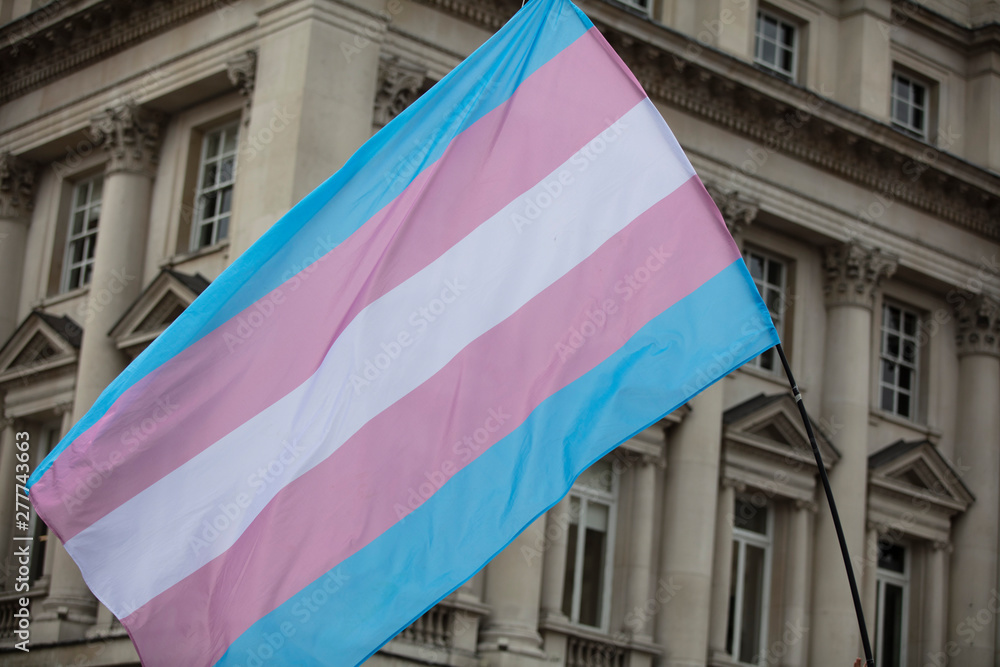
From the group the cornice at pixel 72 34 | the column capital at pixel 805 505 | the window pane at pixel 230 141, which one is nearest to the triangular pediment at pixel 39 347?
the window pane at pixel 230 141

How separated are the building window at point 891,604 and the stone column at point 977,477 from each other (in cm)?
87

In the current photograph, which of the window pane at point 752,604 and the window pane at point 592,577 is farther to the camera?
the window pane at point 752,604

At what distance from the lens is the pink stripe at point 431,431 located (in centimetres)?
804

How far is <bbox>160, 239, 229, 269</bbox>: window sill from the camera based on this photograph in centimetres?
2198

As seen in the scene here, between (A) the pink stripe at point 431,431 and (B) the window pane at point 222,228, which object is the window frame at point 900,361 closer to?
(B) the window pane at point 222,228

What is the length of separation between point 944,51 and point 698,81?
669cm

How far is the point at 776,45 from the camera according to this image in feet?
88.2

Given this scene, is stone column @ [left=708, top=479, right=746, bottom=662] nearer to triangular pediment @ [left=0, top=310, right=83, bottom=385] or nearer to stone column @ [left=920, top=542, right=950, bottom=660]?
stone column @ [left=920, top=542, right=950, bottom=660]

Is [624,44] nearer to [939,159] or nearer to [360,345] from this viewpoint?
[939,159]

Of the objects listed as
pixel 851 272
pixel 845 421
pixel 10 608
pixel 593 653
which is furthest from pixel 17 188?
pixel 845 421

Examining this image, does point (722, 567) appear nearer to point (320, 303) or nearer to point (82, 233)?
point (82, 233)

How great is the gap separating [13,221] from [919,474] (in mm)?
15364

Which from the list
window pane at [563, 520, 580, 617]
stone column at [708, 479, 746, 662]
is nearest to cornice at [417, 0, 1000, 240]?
stone column at [708, 479, 746, 662]

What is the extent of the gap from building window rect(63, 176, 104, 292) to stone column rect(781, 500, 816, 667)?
11.6 m
